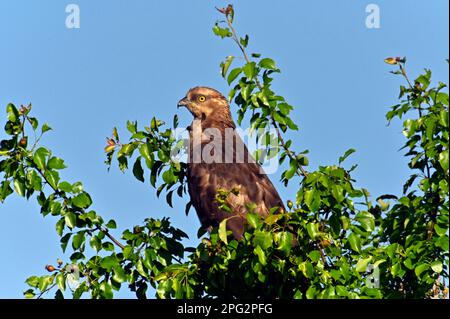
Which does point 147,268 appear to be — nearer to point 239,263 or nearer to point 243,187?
point 239,263

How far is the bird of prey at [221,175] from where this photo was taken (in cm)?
1123

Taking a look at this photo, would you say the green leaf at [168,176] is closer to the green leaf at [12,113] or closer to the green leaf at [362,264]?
the green leaf at [12,113]

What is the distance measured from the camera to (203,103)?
13.9 metres

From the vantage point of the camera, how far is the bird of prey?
11227 mm

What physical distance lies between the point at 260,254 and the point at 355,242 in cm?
93

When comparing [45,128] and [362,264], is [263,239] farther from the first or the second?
[45,128]

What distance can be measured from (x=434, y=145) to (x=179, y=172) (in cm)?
290

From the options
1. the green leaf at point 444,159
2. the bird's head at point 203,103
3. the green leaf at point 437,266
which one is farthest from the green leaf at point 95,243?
Answer: the bird's head at point 203,103

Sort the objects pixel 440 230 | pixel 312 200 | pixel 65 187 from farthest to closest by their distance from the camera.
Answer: pixel 65 187, pixel 440 230, pixel 312 200

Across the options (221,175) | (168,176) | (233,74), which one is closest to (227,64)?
(233,74)

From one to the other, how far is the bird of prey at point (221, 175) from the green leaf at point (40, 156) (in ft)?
9.26

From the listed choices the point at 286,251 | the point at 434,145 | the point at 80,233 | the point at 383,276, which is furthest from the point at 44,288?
the point at 434,145

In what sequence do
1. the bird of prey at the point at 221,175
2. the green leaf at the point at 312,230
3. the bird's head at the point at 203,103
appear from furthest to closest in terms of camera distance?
1. the bird's head at the point at 203,103
2. the bird of prey at the point at 221,175
3. the green leaf at the point at 312,230
